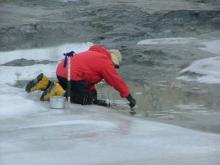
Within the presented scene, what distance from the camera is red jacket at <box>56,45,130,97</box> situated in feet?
30.4

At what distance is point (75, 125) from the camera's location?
7.71 m

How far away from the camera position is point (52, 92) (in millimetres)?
9344

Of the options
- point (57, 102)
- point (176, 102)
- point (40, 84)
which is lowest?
point (176, 102)

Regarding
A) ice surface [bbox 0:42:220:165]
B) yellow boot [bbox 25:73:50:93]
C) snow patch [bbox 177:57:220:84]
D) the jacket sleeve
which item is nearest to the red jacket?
the jacket sleeve

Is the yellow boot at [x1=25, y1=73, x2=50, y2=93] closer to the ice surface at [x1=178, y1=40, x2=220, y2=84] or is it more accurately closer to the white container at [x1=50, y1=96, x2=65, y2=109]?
the white container at [x1=50, y1=96, x2=65, y2=109]

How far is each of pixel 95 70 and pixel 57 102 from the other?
923 millimetres

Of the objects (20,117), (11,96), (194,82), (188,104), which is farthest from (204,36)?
(20,117)

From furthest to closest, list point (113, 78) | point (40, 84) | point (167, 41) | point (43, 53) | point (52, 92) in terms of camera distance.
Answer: point (167, 41)
point (43, 53)
point (40, 84)
point (52, 92)
point (113, 78)

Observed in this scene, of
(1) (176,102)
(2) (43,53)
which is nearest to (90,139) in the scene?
(1) (176,102)

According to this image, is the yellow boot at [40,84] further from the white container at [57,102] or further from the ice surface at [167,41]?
the ice surface at [167,41]

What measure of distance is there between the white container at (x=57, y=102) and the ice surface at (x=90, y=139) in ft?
0.36

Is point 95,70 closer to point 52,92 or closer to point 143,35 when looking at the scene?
point 52,92

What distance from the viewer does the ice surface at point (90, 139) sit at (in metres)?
6.10

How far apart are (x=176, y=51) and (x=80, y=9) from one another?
1038cm
